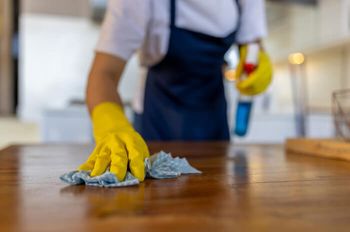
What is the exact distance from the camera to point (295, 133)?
192cm

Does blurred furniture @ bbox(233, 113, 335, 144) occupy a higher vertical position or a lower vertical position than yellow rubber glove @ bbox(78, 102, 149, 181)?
higher

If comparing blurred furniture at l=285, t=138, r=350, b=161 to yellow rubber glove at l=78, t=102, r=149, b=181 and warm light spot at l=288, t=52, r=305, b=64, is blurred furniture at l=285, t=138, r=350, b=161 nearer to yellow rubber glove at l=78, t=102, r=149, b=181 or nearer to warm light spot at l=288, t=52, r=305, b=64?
yellow rubber glove at l=78, t=102, r=149, b=181

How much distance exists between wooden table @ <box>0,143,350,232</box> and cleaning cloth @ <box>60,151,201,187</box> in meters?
0.01

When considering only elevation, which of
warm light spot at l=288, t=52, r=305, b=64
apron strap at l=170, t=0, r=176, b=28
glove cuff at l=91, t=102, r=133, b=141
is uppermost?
warm light spot at l=288, t=52, r=305, b=64

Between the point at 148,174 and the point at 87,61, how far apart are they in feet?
6.92

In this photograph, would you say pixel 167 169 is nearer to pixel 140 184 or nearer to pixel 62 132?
pixel 140 184

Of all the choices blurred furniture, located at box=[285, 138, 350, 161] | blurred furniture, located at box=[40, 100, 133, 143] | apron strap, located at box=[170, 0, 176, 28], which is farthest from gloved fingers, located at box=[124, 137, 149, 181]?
blurred furniture, located at box=[40, 100, 133, 143]

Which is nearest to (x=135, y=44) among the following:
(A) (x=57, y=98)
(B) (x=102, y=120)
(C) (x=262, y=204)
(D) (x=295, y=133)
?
(B) (x=102, y=120)

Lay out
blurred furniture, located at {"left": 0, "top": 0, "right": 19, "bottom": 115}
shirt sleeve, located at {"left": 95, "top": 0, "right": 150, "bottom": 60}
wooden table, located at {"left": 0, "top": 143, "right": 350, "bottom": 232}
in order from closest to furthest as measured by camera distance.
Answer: wooden table, located at {"left": 0, "top": 143, "right": 350, "bottom": 232}, shirt sleeve, located at {"left": 95, "top": 0, "right": 150, "bottom": 60}, blurred furniture, located at {"left": 0, "top": 0, "right": 19, "bottom": 115}

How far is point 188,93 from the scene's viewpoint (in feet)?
2.82

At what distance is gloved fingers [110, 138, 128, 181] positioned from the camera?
0.34 meters

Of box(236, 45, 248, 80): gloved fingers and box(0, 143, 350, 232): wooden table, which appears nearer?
box(0, 143, 350, 232): wooden table

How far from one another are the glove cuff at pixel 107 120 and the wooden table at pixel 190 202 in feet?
0.29

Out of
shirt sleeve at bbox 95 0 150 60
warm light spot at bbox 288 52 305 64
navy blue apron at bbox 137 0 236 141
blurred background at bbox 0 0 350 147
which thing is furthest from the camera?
warm light spot at bbox 288 52 305 64
